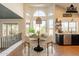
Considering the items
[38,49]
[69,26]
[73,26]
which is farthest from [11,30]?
[73,26]

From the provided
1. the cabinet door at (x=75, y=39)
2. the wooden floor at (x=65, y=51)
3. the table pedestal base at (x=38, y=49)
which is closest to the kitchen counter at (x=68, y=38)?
the cabinet door at (x=75, y=39)

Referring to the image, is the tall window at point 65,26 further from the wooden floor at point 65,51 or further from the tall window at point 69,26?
the wooden floor at point 65,51

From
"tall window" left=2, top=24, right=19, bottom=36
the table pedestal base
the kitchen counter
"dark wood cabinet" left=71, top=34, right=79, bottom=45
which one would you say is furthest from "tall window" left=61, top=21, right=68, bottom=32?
"tall window" left=2, top=24, right=19, bottom=36

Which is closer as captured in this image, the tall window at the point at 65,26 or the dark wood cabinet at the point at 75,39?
the dark wood cabinet at the point at 75,39

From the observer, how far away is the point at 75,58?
5.44ft

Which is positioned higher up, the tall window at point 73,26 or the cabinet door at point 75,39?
the tall window at point 73,26

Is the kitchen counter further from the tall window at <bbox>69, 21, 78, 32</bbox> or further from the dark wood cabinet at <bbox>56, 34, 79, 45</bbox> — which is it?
the tall window at <bbox>69, 21, 78, 32</bbox>

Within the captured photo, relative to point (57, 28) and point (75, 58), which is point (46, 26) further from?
point (75, 58)

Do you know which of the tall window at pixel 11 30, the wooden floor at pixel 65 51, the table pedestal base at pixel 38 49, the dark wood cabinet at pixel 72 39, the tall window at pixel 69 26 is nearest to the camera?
the tall window at pixel 11 30

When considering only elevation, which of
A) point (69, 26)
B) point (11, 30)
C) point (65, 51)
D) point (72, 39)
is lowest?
point (65, 51)

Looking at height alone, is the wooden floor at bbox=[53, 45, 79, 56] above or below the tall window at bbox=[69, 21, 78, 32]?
below

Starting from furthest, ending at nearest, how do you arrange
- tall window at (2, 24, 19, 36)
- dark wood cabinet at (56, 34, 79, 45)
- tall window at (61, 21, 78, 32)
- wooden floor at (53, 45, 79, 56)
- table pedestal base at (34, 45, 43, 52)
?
tall window at (61, 21, 78, 32) < dark wood cabinet at (56, 34, 79, 45) < table pedestal base at (34, 45, 43, 52) < wooden floor at (53, 45, 79, 56) < tall window at (2, 24, 19, 36)

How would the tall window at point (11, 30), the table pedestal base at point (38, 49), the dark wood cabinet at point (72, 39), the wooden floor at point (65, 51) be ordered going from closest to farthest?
the tall window at point (11, 30)
the wooden floor at point (65, 51)
the table pedestal base at point (38, 49)
the dark wood cabinet at point (72, 39)

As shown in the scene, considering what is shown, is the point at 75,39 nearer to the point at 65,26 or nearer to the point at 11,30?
the point at 65,26
